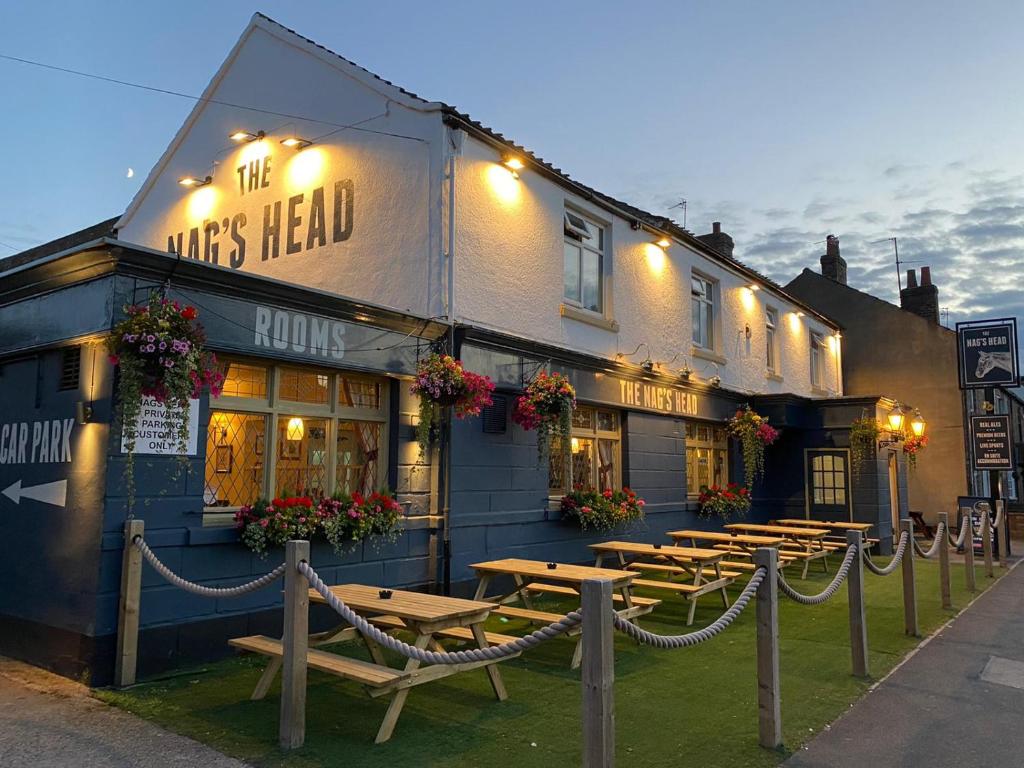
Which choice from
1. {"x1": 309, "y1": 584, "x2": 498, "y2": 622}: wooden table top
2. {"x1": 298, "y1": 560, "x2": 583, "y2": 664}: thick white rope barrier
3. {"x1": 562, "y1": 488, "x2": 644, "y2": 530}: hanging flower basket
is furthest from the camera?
{"x1": 562, "y1": 488, "x2": 644, "y2": 530}: hanging flower basket

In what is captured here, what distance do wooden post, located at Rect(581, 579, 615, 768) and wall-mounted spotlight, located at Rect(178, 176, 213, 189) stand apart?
1079cm

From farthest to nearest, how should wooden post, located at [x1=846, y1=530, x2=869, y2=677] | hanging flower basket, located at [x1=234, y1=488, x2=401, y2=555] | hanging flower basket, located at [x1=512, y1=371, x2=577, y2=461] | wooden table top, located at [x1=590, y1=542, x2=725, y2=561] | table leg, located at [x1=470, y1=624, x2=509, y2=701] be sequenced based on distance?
hanging flower basket, located at [x1=512, y1=371, x2=577, y2=461] < wooden table top, located at [x1=590, y1=542, x2=725, y2=561] < hanging flower basket, located at [x1=234, y1=488, x2=401, y2=555] < wooden post, located at [x1=846, y1=530, x2=869, y2=677] < table leg, located at [x1=470, y1=624, x2=509, y2=701]

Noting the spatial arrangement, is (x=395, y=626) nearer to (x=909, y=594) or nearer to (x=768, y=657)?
(x=768, y=657)

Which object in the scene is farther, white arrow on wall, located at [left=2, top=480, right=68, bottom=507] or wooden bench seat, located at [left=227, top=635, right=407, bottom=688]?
white arrow on wall, located at [left=2, top=480, right=68, bottom=507]

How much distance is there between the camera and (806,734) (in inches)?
202

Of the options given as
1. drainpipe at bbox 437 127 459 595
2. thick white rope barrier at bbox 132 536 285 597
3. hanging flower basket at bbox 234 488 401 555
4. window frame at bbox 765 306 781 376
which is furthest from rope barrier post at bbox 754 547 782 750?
window frame at bbox 765 306 781 376

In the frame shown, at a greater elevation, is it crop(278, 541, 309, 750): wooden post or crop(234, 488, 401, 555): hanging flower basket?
crop(234, 488, 401, 555): hanging flower basket

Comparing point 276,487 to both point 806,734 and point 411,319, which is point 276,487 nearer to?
point 411,319

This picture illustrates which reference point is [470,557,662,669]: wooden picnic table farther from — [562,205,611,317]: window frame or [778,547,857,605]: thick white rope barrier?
[562,205,611,317]: window frame

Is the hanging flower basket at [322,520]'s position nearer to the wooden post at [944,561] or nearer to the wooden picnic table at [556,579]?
the wooden picnic table at [556,579]

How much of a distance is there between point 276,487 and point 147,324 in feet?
7.50

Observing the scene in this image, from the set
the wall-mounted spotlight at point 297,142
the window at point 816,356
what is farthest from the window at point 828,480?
the wall-mounted spotlight at point 297,142

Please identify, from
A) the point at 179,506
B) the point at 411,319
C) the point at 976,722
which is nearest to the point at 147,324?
the point at 179,506

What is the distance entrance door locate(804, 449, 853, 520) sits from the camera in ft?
55.4
